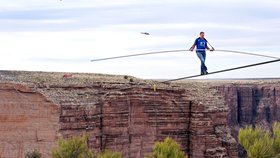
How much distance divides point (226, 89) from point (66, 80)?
5798 centimetres

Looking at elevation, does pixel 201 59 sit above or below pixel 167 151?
above

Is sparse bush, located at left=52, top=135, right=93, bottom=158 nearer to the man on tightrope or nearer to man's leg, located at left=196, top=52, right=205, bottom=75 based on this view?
man's leg, located at left=196, top=52, right=205, bottom=75

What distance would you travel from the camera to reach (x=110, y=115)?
46844 millimetres

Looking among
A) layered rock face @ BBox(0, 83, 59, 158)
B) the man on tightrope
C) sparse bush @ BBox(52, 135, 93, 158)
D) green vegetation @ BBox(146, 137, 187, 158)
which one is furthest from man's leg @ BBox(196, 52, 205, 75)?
layered rock face @ BBox(0, 83, 59, 158)

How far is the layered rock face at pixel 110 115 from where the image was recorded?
4162 centimetres

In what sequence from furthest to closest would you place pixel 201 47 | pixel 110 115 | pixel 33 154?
pixel 110 115
pixel 33 154
pixel 201 47

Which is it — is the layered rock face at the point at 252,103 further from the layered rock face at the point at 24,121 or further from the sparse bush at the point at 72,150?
the sparse bush at the point at 72,150

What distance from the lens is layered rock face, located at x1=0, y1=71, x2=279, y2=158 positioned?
137 ft

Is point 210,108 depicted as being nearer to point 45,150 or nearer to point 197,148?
point 197,148

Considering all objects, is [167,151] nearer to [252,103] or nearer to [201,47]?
[201,47]

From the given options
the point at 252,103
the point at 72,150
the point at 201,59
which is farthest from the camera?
the point at 252,103

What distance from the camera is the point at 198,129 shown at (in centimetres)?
5081

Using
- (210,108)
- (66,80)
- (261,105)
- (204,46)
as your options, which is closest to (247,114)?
(261,105)

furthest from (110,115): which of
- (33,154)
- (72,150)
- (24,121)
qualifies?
(72,150)
